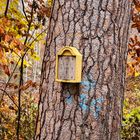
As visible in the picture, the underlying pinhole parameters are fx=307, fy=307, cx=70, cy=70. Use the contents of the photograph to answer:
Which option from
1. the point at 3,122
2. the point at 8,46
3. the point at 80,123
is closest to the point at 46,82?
the point at 80,123

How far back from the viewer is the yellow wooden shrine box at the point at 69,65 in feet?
5.62

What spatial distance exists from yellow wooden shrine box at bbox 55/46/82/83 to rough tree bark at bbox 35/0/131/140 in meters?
0.06

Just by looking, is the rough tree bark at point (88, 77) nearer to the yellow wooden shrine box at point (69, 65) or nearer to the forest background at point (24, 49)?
the yellow wooden shrine box at point (69, 65)

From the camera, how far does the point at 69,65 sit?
1713 millimetres

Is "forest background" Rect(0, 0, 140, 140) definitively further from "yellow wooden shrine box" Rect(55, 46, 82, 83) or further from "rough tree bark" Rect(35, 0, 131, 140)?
"yellow wooden shrine box" Rect(55, 46, 82, 83)

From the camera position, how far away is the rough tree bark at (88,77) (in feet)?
5.80

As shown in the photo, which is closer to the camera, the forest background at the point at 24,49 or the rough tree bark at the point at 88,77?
the rough tree bark at the point at 88,77

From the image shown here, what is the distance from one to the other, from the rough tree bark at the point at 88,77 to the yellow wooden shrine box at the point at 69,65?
57mm

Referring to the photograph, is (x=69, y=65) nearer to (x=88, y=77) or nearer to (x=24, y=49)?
(x=88, y=77)

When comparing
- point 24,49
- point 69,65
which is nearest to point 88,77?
point 69,65

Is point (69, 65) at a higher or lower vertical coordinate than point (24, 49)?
lower

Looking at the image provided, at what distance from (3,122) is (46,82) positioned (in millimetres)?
3048

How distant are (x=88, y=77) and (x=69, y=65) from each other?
14 centimetres

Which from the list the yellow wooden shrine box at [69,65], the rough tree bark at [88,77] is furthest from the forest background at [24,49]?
the yellow wooden shrine box at [69,65]
